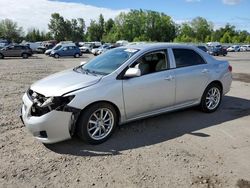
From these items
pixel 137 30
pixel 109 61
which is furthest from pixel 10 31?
pixel 109 61

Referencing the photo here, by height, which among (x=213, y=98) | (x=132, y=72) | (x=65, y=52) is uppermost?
(x=132, y=72)

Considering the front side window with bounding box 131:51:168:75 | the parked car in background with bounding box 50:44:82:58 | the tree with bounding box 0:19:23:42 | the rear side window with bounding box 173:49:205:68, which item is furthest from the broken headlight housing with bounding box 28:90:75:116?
the tree with bounding box 0:19:23:42

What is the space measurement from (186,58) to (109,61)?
1.70 m

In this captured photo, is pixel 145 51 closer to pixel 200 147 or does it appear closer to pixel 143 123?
pixel 143 123

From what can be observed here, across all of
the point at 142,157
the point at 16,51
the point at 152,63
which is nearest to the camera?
the point at 142,157

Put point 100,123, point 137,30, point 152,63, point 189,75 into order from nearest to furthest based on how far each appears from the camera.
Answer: point 100,123, point 152,63, point 189,75, point 137,30

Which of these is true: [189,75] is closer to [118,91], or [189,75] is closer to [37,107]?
[118,91]

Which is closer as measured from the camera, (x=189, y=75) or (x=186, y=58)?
(x=189, y=75)

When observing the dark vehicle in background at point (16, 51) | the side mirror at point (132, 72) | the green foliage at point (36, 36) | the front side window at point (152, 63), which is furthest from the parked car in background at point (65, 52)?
the green foliage at point (36, 36)

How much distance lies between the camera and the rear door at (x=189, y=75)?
5.93 metres

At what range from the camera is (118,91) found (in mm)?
4969

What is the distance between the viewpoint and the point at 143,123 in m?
5.89

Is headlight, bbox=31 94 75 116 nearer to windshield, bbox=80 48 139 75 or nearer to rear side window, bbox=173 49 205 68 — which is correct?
windshield, bbox=80 48 139 75

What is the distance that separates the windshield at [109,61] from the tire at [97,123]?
0.70 metres
